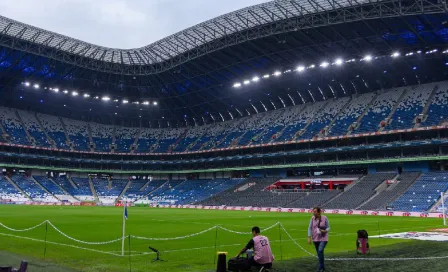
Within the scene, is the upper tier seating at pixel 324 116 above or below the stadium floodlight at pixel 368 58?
below

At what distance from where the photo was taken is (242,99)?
95.9 meters

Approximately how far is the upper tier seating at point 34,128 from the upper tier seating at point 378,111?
71.4m

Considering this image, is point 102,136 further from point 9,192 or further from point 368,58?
point 368,58

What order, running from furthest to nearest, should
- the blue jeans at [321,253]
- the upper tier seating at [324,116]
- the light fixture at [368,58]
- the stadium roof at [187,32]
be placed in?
1. the upper tier seating at [324,116]
2. the light fixture at [368,58]
3. the stadium roof at [187,32]
4. the blue jeans at [321,253]

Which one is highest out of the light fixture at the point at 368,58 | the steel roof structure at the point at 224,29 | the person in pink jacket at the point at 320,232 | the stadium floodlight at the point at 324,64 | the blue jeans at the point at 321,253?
the steel roof structure at the point at 224,29

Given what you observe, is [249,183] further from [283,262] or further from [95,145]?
[283,262]

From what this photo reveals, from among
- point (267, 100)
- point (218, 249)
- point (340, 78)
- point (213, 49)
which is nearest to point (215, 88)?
point (267, 100)

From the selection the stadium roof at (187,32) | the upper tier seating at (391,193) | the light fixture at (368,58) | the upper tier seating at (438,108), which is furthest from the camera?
the light fixture at (368,58)

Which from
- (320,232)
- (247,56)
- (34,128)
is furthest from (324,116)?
(320,232)

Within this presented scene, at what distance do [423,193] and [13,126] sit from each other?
88173 millimetres

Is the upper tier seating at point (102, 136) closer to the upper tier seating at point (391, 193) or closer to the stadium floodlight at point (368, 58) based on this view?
the stadium floodlight at point (368, 58)

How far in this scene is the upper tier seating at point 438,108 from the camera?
208 feet

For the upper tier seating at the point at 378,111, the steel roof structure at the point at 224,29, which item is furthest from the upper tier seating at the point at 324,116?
the steel roof structure at the point at 224,29

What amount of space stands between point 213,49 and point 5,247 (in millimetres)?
55390
